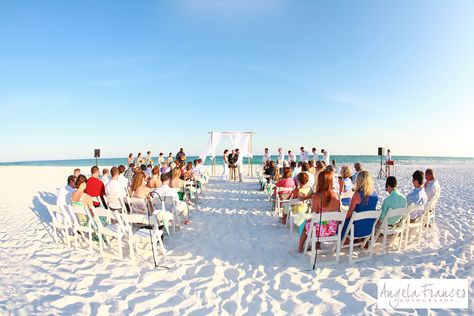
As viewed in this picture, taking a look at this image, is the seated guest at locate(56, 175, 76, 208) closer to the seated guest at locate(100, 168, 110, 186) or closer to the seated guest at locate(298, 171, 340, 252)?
the seated guest at locate(100, 168, 110, 186)

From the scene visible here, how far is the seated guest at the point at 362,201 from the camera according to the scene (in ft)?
11.9

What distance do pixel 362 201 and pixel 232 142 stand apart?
11.0 metres

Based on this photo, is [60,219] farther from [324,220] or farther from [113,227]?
[324,220]

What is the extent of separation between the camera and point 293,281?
3145 millimetres

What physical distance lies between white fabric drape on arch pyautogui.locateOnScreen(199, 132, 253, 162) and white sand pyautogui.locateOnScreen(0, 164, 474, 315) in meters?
9.09

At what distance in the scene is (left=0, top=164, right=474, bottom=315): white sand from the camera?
2.67 metres

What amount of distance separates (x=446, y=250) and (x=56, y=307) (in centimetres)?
515

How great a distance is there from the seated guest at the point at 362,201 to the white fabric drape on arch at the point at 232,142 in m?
10.5

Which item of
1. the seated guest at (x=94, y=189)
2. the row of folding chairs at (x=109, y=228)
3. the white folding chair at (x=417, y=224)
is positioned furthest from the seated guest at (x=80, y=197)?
the white folding chair at (x=417, y=224)

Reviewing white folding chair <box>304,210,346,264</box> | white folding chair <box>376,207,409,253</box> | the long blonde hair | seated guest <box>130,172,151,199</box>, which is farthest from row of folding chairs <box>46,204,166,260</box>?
white folding chair <box>376,207,409,253</box>

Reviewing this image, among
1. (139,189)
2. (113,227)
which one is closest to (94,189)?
(139,189)

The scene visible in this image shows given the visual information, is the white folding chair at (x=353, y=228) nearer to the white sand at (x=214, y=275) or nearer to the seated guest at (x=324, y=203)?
the white sand at (x=214, y=275)

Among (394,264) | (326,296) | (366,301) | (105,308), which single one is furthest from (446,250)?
(105,308)

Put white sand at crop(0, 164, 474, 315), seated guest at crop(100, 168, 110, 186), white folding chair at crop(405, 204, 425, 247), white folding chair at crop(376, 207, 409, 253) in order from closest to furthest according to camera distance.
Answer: white sand at crop(0, 164, 474, 315), white folding chair at crop(376, 207, 409, 253), white folding chair at crop(405, 204, 425, 247), seated guest at crop(100, 168, 110, 186)
